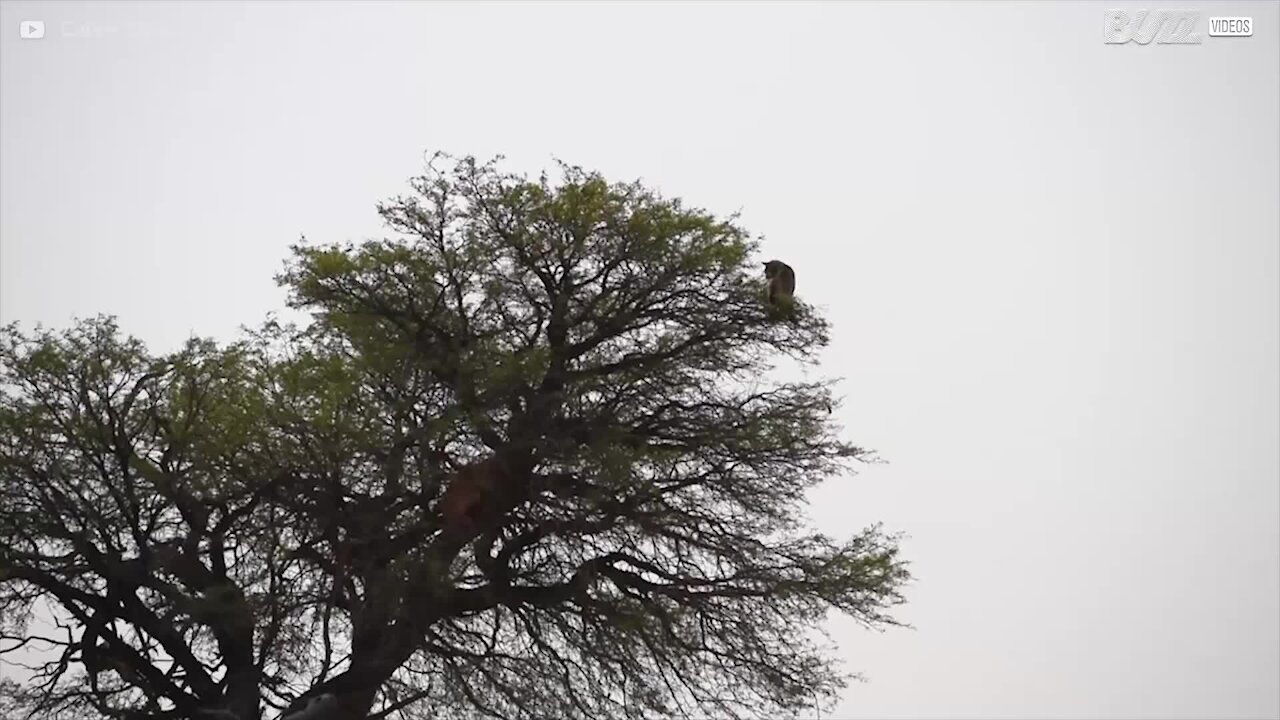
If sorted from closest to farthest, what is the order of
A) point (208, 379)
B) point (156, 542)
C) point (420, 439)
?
point (420, 439)
point (156, 542)
point (208, 379)

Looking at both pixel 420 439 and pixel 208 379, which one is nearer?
pixel 420 439

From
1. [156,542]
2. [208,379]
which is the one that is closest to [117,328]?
[208,379]

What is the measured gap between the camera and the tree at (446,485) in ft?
39.7

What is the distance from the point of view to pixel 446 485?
12164mm

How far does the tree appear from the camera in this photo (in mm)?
12102

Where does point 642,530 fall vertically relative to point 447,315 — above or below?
below

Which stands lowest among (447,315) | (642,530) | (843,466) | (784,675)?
(784,675)

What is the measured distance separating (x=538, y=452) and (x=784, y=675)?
10.6ft

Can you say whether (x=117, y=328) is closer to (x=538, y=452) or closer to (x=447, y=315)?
(x=447, y=315)

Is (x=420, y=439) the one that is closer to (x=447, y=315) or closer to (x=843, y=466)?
(x=447, y=315)

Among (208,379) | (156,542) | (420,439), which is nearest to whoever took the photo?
(420,439)

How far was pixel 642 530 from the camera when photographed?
1247 cm

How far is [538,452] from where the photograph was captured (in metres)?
12.2

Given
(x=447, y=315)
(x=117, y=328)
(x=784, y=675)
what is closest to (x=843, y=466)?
(x=784, y=675)
